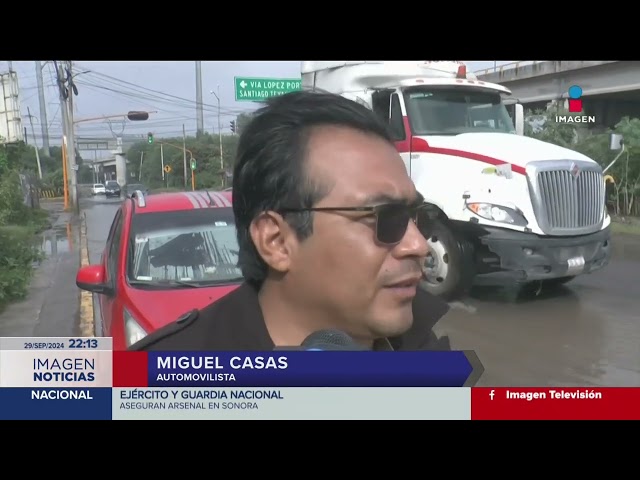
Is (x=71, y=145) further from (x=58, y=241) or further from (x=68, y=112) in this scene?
(x=58, y=241)

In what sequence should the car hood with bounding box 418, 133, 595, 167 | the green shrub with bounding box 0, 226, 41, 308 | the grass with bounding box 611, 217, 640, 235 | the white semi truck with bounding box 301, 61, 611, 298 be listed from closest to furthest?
the green shrub with bounding box 0, 226, 41, 308, the white semi truck with bounding box 301, 61, 611, 298, the car hood with bounding box 418, 133, 595, 167, the grass with bounding box 611, 217, 640, 235

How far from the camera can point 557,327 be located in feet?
12.0

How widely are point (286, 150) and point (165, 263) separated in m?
1.65

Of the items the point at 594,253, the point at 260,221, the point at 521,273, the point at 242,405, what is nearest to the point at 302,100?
the point at 260,221

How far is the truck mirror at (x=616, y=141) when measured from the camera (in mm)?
3351

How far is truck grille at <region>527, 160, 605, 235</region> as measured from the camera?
13.4 feet

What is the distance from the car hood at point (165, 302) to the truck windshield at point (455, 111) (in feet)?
6.89

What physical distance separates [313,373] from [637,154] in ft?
8.41

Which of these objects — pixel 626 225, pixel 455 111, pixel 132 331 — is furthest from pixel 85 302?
pixel 626 225

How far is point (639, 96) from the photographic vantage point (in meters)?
3.08

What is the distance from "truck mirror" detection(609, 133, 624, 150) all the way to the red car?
2.22 m

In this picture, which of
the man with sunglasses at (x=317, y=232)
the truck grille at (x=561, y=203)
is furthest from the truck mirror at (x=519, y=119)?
the man with sunglasses at (x=317, y=232)

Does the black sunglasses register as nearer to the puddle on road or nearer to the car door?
the car door
